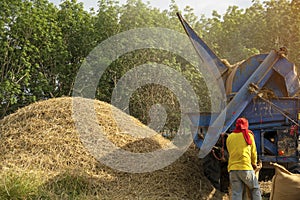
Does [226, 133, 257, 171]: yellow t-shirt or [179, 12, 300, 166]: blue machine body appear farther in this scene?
[179, 12, 300, 166]: blue machine body

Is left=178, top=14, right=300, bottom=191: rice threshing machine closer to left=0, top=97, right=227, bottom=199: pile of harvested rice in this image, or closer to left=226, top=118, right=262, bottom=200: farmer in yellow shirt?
left=0, top=97, right=227, bottom=199: pile of harvested rice

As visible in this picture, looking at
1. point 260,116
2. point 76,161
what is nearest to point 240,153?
point 260,116

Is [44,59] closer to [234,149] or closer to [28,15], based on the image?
[28,15]

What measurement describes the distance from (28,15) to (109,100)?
13.4 feet

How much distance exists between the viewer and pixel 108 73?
50.0 ft

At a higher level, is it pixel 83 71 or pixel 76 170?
pixel 83 71

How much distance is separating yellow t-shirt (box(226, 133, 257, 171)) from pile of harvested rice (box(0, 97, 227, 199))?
187 cm

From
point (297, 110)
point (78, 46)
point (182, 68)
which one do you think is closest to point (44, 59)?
point (78, 46)

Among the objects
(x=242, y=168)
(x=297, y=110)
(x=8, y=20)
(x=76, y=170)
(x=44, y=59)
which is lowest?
(x=76, y=170)

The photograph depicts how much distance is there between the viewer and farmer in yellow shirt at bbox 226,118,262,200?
5691 mm

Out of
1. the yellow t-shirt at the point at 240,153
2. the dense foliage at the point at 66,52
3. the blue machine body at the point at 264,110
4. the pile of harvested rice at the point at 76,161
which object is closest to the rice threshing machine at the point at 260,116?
the blue machine body at the point at 264,110

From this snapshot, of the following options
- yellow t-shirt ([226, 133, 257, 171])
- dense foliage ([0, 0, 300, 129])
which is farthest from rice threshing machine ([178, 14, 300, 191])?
dense foliage ([0, 0, 300, 129])

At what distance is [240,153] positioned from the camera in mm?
5730

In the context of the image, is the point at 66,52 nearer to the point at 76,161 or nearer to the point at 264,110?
the point at 76,161
